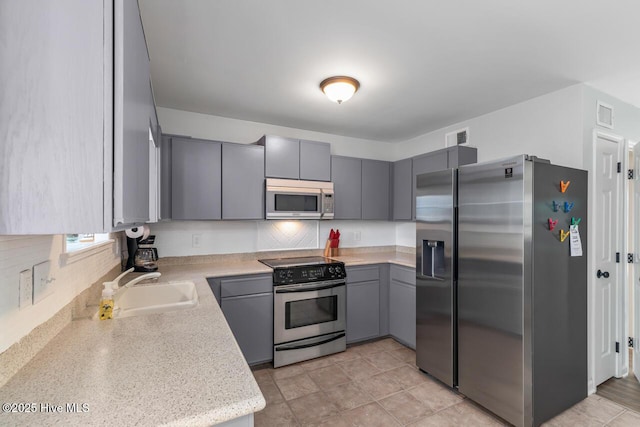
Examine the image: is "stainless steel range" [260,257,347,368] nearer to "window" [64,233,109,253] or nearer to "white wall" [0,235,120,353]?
"window" [64,233,109,253]

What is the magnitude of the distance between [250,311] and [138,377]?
1876 millimetres

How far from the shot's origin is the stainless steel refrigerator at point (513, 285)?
79.0 inches

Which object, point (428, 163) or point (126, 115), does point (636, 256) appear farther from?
point (126, 115)

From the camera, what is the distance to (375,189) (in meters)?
3.84

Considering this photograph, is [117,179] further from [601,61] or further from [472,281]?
[601,61]

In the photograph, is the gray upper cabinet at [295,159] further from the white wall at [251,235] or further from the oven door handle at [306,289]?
the oven door handle at [306,289]

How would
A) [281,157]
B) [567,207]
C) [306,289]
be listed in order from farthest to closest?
[281,157] < [306,289] < [567,207]

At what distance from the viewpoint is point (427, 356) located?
2699mm

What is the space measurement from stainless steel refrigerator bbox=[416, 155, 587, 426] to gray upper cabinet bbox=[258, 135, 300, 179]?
4.81 ft

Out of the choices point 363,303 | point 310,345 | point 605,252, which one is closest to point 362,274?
point 363,303

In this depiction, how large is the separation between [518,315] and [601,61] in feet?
6.01

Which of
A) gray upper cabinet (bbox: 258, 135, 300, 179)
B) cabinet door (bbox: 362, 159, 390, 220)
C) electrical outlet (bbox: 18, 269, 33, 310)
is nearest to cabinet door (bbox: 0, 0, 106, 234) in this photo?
electrical outlet (bbox: 18, 269, 33, 310)

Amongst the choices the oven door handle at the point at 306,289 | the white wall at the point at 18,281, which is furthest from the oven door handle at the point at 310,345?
the white wall at the point at 18,281

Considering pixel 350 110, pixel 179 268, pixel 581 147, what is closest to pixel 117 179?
pixel 179 268
